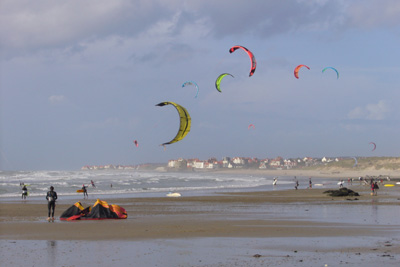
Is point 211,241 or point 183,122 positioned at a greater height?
point 183,122

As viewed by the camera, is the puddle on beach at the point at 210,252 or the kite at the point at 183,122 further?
the kite at the point at 183,122

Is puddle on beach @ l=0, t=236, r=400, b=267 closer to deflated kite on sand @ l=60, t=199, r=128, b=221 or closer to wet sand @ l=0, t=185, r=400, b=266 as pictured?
wet sand @ l=0, t=185, r=400, b=266

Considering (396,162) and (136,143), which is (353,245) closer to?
(136,143)

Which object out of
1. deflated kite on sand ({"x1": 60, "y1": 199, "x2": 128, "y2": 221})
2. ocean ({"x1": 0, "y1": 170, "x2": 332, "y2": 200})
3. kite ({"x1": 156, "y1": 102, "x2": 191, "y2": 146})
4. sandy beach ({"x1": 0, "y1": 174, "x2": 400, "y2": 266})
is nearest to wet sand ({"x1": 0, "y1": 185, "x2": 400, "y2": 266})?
sandy beach ({"x1": 0, "y1": 174, "x2": 400, "y2": 266})

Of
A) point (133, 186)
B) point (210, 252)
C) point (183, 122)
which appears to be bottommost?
point (133, 186)

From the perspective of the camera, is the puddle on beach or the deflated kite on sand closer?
the puddle on beach

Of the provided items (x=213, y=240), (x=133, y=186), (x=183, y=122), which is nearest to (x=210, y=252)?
(x=213, y=240)

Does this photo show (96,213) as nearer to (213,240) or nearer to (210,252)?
(213,240)

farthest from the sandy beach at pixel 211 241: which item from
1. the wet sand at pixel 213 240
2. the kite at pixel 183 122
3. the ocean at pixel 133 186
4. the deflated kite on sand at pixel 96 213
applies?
the ocean at pixel 133 186

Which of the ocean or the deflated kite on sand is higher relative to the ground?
the deflated kite on sand

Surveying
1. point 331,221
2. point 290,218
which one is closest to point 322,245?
point 331,221

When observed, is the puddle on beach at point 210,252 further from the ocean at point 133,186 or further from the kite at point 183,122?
the ocean at point 133,186

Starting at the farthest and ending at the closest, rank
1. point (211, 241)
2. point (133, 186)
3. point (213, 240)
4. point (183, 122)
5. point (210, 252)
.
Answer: point (133, 186) → point (183, 122) → point (213, 240) → point (211, 241) → point (210, 252)

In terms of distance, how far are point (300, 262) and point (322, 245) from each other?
1.88m
